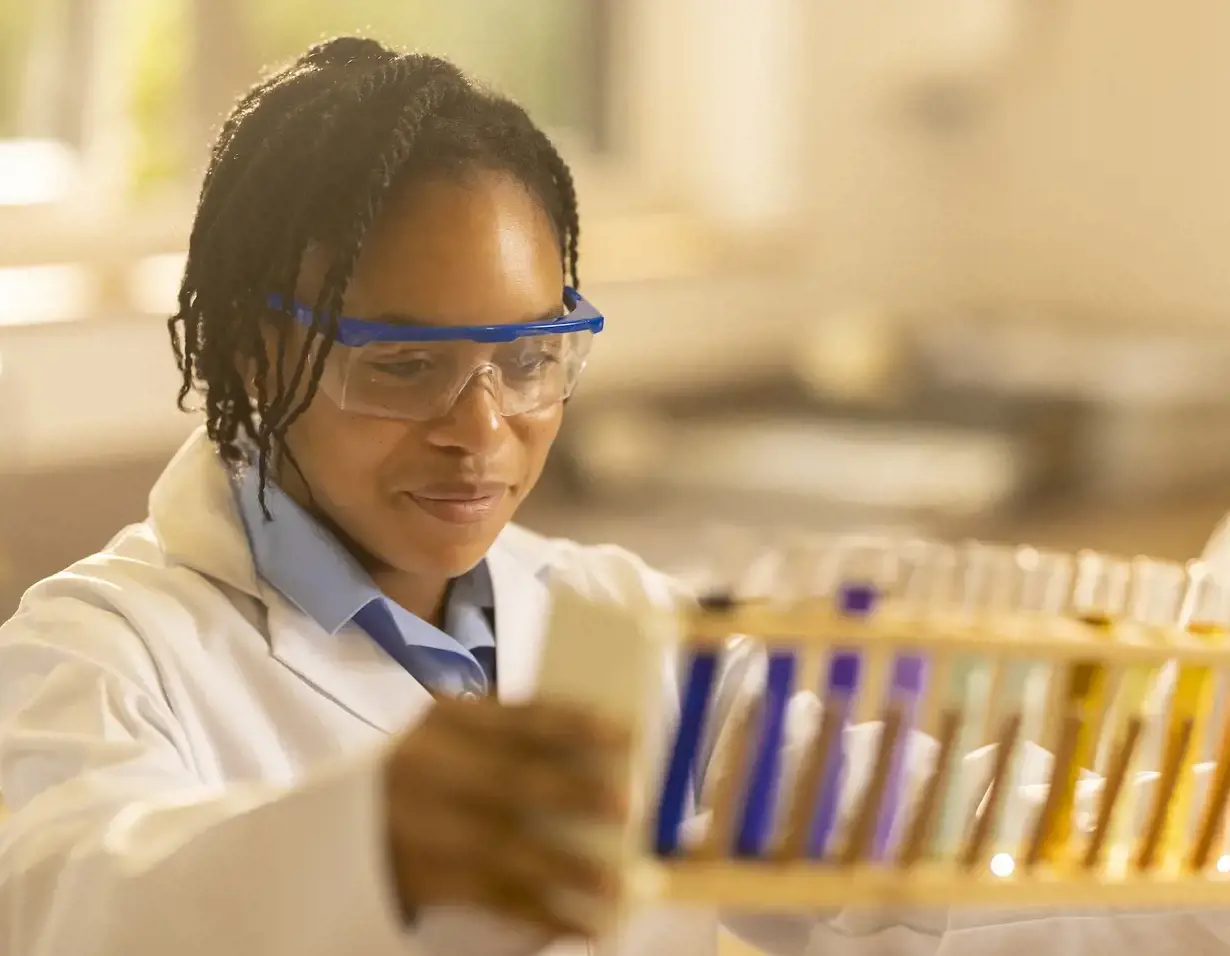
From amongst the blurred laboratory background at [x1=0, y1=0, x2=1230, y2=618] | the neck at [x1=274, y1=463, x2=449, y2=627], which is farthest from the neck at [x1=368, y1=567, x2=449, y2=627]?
the blurred laboratory background at [x1=0, y1=0, x2=1230, y2=618]

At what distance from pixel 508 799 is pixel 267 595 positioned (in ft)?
1.28

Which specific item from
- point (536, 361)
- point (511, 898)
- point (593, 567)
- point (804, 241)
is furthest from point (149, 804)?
point (804, 241)

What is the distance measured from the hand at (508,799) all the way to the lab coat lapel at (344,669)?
0.33 metres

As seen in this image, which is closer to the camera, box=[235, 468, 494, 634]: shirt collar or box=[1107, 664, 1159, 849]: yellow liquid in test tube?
box=[1107, 664, 1159, 849]: yellow liquid in test tube

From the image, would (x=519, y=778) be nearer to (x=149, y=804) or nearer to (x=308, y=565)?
(x=149, y=804)

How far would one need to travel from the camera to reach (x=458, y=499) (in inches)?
29.7

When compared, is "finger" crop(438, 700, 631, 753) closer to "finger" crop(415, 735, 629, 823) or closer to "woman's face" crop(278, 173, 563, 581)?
"finger" crop(415, 735, 629, 823)

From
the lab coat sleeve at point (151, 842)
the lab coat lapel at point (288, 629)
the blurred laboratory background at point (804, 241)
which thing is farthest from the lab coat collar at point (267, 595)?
the blurred laboratory background at point (804, 241)

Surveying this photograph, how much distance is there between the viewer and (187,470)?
847mm

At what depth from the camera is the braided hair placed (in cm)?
74

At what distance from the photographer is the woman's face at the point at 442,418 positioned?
0.73 metres

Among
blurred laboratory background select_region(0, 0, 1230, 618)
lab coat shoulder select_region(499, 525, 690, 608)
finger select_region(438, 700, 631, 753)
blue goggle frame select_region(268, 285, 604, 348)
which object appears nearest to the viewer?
finger select_region(438, 700, 631, 753)

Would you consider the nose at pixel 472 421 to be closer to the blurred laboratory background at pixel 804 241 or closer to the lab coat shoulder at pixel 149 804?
the lab coat shoulder at pixel 149 804

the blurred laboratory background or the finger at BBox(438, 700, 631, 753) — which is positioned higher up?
the finger at BBox(438, 700, 631, 753)
